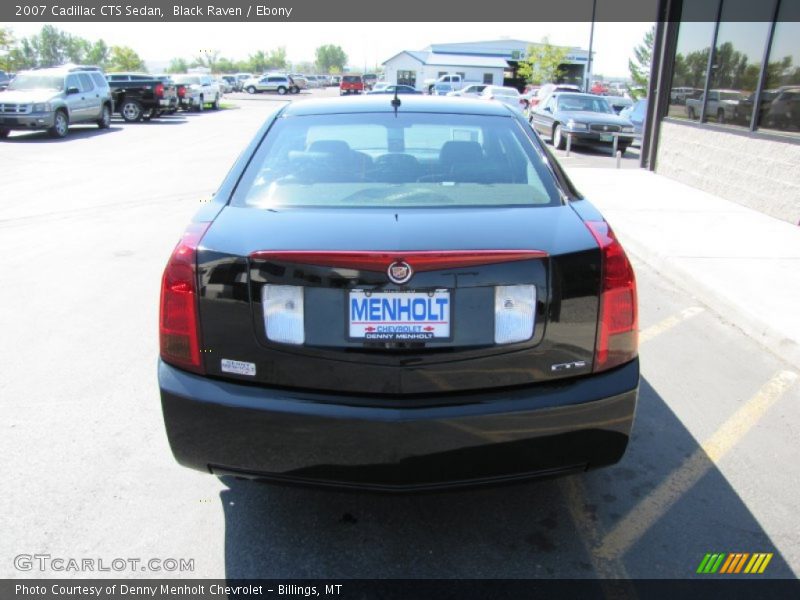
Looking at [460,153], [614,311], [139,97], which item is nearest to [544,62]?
[139,97]

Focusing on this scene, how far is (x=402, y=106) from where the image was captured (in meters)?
3.59

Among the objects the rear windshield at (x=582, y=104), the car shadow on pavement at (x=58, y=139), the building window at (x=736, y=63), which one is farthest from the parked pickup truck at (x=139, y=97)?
the building window at (x=736, y=63)

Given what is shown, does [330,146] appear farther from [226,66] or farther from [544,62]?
[226,66]

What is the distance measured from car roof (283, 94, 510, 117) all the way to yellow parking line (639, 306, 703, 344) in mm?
2251

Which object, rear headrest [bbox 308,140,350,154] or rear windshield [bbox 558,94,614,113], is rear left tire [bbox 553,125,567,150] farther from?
rear headrest [bbox 308,140,350,154]

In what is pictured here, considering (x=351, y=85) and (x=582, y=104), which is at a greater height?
(x=351, y=85)

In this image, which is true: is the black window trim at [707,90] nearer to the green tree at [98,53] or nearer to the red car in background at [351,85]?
the red car in background at [351,85]

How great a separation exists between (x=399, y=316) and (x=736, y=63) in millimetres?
10483

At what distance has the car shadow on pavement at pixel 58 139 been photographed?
18.5 metres

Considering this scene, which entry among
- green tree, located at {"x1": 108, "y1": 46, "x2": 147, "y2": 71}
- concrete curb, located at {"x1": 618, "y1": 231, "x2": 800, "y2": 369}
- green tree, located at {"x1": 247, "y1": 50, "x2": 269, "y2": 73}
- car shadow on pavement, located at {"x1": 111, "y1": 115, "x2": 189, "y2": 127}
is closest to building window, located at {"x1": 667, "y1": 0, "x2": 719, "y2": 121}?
concrete curb, located at {"x1": 618, "y1": 231, "x2": 800, "y2": 369}

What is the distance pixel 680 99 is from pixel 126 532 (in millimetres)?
12651

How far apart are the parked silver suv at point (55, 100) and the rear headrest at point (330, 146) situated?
18.6 meters

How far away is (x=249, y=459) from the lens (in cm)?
239

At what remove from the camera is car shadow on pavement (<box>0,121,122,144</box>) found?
1855 cm
